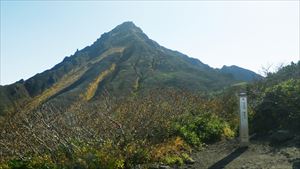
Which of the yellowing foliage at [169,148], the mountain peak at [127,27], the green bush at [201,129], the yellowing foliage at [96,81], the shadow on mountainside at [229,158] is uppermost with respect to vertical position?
the mountain peak at [127,27]

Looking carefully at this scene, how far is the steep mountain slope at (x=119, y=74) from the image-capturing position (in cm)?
5654

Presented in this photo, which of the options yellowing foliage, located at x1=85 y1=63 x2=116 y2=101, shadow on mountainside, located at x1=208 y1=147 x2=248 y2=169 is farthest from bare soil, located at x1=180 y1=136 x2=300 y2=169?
yellowing foliage, located at x1=85 y1=63 x2=116 y2=101

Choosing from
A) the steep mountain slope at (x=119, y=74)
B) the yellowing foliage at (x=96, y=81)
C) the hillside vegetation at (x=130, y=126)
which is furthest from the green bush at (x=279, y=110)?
the yellowing foliage at (x=96, y=81)

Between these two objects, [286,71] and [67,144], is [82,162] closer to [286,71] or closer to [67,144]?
[67,144]

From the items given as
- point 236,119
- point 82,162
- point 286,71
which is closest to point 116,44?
point 286,71

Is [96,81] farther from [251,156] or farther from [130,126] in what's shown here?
[251,156]

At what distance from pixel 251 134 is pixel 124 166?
575 centimetres

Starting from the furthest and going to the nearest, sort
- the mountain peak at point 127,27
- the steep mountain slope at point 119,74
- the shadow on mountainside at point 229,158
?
1. the mountain peak at point 127,27
2. the steep mountain slope at point 119,74
3. the shadow on mountainside at point 229,158

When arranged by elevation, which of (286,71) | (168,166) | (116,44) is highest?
(116,44)

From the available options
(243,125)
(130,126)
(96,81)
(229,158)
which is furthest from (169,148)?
(96,81)

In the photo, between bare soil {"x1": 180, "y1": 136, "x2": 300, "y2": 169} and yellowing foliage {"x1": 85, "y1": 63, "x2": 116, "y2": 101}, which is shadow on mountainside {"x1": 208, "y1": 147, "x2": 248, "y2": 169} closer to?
bare soil {"x1": 180, "y1": 136, "x2": 300, "y2": 169}

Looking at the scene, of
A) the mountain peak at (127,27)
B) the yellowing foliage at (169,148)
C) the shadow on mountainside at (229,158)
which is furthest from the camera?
the mountain peak at (127,27)

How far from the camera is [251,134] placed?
567 inches

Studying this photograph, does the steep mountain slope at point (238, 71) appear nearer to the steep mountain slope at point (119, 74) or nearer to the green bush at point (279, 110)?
the steep mountain slope at point (119, 74)
